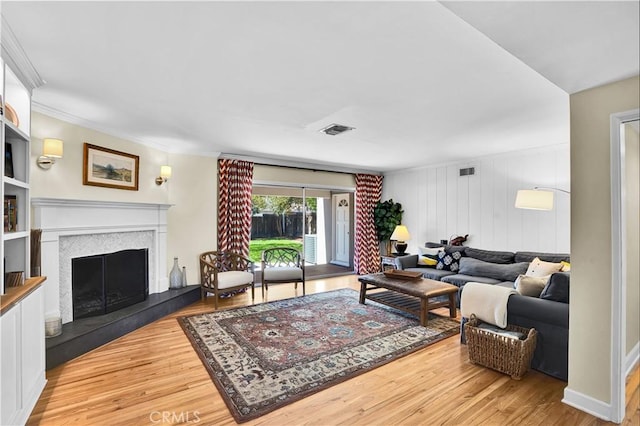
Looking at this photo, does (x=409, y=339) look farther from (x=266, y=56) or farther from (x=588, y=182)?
(x=266, y=56)

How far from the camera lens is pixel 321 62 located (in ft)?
6.98

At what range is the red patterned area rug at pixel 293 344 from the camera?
240cm

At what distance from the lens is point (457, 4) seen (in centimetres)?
137

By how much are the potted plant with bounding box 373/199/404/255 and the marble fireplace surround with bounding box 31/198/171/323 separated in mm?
4338

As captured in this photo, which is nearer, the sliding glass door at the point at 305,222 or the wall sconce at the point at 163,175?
the wall sconce at the point at 163,175

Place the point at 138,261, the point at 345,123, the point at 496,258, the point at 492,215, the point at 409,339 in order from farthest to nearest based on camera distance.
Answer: the point at 492,215
the point at 496,258
the point at 138,261
the point at 345,123
the point at 409,339

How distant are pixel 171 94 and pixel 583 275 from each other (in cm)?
347

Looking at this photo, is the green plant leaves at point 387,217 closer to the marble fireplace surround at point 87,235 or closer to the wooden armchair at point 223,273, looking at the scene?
the wooden armchair at point 223,273

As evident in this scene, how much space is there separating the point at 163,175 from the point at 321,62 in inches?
128

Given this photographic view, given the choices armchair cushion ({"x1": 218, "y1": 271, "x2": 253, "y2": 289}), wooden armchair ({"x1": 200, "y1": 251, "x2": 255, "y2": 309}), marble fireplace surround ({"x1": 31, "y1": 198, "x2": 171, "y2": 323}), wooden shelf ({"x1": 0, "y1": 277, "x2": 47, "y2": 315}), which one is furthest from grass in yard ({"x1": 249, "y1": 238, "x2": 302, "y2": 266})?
wooden shelf ({"x1": 0, "y1": 277, "x2": 47, "y2": 315})

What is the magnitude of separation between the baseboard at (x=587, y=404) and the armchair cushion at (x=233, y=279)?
377cm

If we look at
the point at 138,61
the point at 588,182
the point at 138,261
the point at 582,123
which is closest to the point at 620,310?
the point at 588,182

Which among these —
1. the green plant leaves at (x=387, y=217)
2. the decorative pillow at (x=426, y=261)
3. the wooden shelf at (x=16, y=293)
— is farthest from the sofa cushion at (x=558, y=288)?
the green plant leaves at (x=387, y=217)

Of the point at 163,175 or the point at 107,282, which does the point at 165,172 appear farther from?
the point at 107,282
